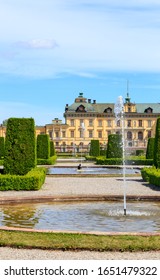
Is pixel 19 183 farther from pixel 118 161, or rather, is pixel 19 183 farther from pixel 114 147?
pixel 114 147

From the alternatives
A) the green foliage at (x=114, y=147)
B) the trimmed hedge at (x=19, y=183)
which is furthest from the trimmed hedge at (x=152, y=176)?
the green foliage at (x=114, y=147)

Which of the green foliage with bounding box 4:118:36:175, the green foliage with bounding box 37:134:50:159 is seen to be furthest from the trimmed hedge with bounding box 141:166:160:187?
the green foliage with bounding box 37:134:50:159

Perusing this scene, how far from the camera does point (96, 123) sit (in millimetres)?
89438

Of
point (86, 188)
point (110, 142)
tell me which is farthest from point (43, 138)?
point (86, 188)

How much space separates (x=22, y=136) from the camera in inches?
640

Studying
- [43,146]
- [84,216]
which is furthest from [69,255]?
[43,146]

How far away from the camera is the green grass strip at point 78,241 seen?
6688 millimetres

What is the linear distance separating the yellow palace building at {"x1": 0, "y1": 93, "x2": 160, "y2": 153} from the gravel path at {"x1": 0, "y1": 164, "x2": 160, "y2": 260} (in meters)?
68.9

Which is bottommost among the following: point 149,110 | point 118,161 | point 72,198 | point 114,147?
point 72,198

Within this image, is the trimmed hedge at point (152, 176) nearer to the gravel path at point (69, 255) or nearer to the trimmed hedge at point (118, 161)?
the gravel path at point (69, 255)

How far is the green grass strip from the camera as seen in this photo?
6.69 m

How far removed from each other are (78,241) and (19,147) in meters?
9.36

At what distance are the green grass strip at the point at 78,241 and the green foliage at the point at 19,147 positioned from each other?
8.42 metres
